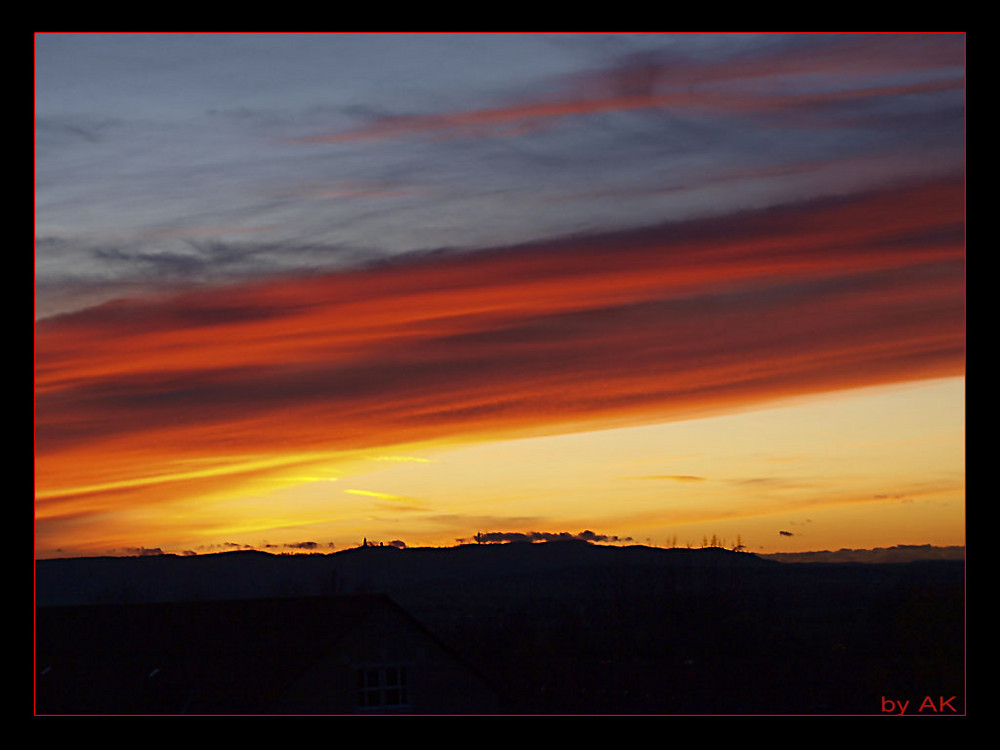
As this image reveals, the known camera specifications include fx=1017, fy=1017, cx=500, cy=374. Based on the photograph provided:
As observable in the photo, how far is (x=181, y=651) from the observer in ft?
167

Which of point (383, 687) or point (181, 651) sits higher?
point (181, 651)

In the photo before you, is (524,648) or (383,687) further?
(524,648)

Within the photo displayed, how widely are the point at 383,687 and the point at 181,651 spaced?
11232 millimetres

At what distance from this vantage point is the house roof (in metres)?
46.7

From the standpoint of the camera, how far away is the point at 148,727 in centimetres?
944

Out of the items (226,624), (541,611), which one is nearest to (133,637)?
(226,624)

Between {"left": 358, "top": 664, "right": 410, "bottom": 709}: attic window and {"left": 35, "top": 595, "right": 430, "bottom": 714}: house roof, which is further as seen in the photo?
{"left": 358, "top": 664, "right": 410, "bottom": 709}: attic window

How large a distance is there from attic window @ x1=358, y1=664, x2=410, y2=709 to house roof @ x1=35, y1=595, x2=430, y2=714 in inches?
86.2

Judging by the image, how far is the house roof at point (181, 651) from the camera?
46688 mm

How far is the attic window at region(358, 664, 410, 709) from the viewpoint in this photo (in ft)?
154

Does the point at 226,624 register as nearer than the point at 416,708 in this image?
No
